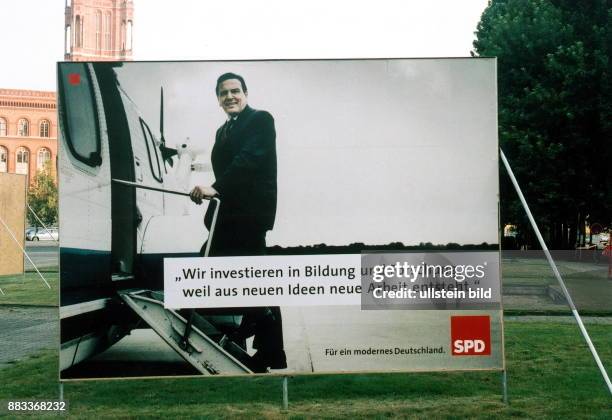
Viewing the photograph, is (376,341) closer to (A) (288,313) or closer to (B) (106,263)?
(A) (288,313)

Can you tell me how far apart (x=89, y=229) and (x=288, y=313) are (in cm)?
213

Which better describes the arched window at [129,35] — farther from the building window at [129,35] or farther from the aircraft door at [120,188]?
the aircraft door at [120,188]

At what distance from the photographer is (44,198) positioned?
7369 centimetres

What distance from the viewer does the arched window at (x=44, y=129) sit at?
10200cm

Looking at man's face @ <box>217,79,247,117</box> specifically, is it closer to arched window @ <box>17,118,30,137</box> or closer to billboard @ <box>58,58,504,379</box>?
billboard @ <box>58,58,504,379</box>

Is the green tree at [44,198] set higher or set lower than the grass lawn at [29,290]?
higher

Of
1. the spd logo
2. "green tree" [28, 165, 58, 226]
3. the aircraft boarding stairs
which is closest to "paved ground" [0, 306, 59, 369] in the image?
the aircraft boarding stairs

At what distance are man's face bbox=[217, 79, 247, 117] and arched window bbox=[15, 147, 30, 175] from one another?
98.3 metres

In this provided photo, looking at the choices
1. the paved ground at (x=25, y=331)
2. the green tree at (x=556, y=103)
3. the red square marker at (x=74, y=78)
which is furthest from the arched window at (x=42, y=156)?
the red square marker at (x=74, y=78)

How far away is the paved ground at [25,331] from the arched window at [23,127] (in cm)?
9010

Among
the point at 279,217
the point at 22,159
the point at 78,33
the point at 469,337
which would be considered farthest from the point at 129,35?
the point at 469,337

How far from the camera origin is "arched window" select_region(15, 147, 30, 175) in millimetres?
99250

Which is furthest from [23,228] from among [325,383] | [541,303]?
[325,383]

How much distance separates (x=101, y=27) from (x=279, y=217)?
442ft
